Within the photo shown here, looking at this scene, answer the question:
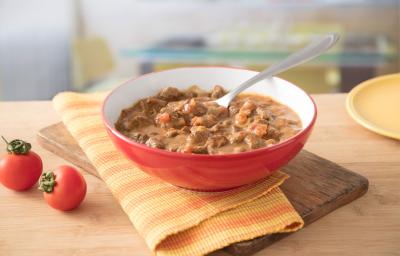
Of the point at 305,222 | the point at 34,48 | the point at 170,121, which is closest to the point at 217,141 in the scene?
the point at 170,121

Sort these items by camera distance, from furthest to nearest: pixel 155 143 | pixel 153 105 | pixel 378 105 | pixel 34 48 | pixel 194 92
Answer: pixel 34 48 → pixel 378 105 → pixel 194 92 → pixel 153 105 → pixel 155 143

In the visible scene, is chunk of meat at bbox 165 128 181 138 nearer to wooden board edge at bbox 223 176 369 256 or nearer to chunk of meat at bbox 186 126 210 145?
chunk of meat at bbox 186 126 210 145

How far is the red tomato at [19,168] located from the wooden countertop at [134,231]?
0.09ft

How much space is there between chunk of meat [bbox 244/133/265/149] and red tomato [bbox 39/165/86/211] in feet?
1.25

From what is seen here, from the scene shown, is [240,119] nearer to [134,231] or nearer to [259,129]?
[259,129]

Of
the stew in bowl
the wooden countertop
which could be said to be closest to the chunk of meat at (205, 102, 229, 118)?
the stew in bowl

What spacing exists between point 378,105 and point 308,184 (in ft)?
1.86

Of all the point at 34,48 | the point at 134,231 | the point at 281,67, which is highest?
the point at 281,67

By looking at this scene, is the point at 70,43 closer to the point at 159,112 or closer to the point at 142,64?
the point at 142,64

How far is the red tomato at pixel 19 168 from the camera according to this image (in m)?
1.34

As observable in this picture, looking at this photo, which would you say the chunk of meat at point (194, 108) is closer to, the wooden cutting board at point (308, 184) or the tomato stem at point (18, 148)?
the wooden cutting board at point (308, 184)

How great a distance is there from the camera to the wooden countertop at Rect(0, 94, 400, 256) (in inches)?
44.9

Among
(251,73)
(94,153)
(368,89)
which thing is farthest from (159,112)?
(368,89)

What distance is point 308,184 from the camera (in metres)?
1.35
